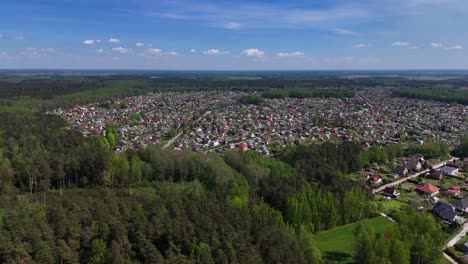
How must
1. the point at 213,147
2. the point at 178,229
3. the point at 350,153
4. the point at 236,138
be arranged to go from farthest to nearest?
the point at 236,138 → the point at 213,147 → the point at 350,153 → the point at 178,229

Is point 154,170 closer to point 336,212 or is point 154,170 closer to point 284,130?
point 336,212

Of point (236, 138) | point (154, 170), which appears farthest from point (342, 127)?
point (154, 170)

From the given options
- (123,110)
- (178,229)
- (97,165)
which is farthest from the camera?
(123,110)

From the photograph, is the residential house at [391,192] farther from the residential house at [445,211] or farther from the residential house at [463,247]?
the residential house at [463,247]

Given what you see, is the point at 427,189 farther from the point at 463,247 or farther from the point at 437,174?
the point at 463,247

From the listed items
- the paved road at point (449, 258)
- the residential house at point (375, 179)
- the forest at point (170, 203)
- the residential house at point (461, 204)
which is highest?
the forest at point (170, 203)

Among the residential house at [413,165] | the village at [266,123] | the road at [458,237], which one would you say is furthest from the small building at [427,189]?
the village at [266,123]

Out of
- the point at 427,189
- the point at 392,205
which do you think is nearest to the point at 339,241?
the point at 392,205
